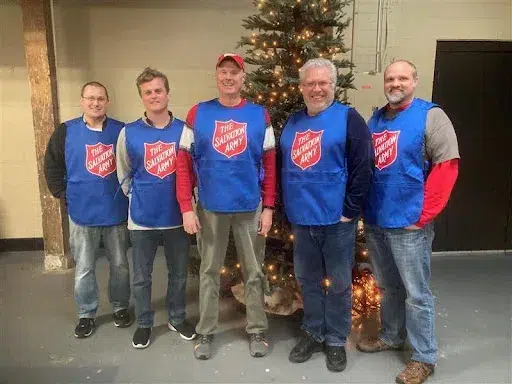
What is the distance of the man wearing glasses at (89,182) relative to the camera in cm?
268

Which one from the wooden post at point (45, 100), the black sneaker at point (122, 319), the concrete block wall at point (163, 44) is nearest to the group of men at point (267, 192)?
the black sneaker at point (122, 319)

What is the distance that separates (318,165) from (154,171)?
92 cm

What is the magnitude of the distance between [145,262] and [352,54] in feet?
8.47

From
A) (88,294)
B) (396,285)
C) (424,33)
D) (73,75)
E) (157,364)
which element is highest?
(424,33)

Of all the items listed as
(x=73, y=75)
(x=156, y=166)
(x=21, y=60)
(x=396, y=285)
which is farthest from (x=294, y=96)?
(x=21, y=60)

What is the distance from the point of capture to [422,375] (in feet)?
7.76

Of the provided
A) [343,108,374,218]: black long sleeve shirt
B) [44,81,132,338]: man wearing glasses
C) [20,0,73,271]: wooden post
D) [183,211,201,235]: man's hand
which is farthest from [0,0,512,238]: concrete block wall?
[183,211,201,235]: man's hand

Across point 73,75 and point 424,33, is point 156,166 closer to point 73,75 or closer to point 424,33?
point 73,75

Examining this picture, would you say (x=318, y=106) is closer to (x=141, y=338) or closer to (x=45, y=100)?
(x=141, y=338)

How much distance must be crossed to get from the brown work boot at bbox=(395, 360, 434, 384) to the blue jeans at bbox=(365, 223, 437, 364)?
30mm

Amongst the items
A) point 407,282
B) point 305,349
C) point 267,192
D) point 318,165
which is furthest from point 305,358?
point 318,165

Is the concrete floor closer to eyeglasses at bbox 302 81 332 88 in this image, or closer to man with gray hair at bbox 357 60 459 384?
man with gray hair at bbox 357 60 459 384

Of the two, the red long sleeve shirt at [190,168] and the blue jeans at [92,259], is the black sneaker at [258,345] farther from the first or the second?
the blue jeans at [92,259]

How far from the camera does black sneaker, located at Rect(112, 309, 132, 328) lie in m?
2.96
